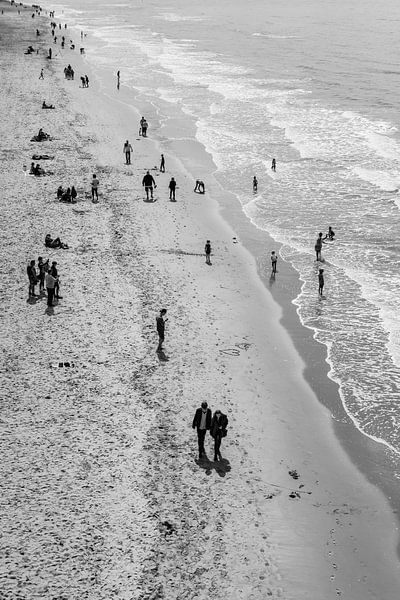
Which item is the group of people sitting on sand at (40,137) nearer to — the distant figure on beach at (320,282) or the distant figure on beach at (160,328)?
the distant figure on beach at (320,282)

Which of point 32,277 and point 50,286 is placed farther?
point 32,277

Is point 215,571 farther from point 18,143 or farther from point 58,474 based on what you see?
point 18,143

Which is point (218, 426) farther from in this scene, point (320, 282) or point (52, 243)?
point (52, 243)

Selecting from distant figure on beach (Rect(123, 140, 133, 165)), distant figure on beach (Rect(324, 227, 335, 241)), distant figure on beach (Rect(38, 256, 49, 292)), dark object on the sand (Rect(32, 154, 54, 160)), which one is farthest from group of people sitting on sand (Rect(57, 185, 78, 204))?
distant figure on beach (Rect(324, 227, 335, 241))

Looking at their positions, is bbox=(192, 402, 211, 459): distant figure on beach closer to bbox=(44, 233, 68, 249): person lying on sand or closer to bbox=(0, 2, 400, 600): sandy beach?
bbox=(0, 2, 400, 600): sandy beach

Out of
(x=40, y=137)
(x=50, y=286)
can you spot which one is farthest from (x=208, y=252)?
(x=40, y=137)
